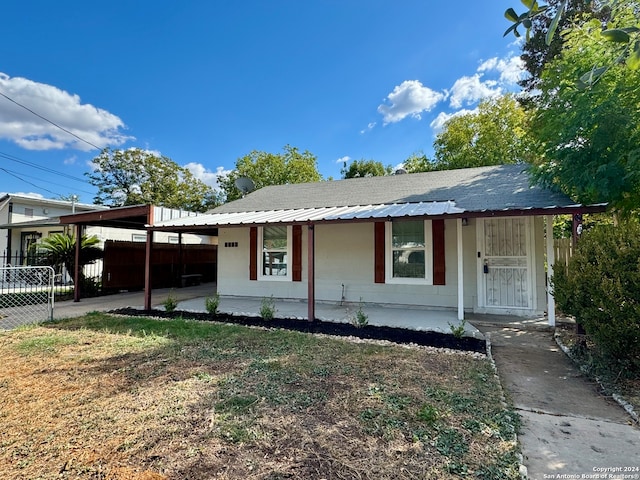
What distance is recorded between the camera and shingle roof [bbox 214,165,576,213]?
6.70 metres

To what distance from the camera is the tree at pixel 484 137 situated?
65.1 ft

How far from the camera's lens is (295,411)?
317 cm

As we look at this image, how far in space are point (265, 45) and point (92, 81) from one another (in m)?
9.00

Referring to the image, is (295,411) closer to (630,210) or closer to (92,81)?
(630,210)

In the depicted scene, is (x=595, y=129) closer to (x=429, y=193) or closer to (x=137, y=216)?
(x=429, y=193)

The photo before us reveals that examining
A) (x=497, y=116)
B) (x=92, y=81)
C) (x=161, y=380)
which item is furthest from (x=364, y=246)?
(x=497, y=116)

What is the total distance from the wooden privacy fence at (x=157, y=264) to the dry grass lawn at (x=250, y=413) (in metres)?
7.81

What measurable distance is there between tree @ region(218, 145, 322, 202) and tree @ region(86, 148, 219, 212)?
5.33m

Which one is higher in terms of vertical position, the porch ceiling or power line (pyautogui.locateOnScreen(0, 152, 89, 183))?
power line (pyautogui.locateOnScreen(0, 152, 89, 183))

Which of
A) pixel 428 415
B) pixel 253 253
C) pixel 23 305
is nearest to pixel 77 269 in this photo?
pixel 23 305

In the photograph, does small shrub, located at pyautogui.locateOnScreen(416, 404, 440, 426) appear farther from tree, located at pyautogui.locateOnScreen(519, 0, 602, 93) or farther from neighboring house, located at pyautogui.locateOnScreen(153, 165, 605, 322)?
tree, located at pyautogui.locateOnScreen(519, 0, 602, 93)

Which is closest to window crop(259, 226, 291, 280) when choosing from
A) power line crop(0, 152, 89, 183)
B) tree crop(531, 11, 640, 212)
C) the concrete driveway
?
the concrete driveway

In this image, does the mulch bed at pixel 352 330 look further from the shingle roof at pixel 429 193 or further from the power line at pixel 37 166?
the power line at pixel 37 166

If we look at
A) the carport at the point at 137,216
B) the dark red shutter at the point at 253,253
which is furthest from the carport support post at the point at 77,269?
the dark red shutter at the point at 253,253
